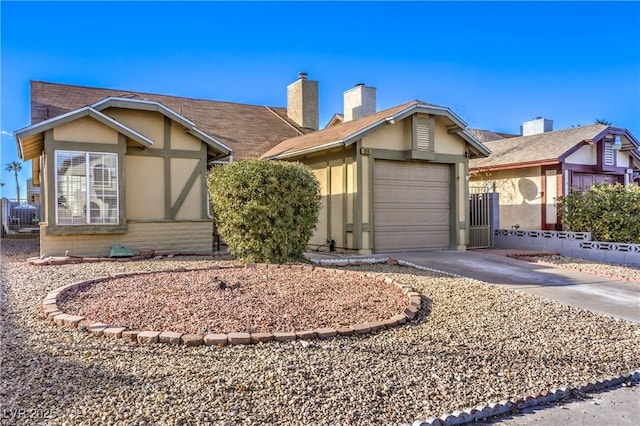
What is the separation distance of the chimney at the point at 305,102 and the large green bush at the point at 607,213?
11.0 metres

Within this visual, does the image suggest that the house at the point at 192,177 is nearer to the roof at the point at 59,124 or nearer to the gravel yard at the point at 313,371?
the roof at the point at 59,124

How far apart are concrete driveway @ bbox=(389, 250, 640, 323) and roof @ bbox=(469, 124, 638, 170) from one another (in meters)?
5.78

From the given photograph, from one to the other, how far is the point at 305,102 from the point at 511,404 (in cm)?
1824

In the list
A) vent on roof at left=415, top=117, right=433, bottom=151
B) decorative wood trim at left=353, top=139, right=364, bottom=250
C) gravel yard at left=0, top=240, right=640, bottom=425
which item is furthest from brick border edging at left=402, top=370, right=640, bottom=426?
vent on roof at left=415, top=117, right=433, bottom=151

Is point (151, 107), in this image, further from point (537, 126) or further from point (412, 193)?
point (537, 126)

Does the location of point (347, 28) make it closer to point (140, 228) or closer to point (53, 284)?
point (140, 228)

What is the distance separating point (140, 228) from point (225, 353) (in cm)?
787

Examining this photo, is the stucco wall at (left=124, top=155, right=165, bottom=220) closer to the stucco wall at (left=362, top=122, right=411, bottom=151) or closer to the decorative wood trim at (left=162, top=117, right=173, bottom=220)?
the decorative wood trim at (left=162, top=117, right=173, bottom=220)

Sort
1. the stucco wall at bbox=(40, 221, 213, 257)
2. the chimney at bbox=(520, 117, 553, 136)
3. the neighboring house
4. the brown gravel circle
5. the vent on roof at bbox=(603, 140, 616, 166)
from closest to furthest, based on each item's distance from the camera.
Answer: the brown gravel circle
the stucco wall at bbox=(40, 221, 213, 257)
the neighboring house
the vent on roof at bbox=(603, 140, 616, 166)
the chimney at bbox=(520, 117, 553, 136)

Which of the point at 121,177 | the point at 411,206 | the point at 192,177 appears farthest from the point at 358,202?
the point at 121,177

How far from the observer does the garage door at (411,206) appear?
12.1 m

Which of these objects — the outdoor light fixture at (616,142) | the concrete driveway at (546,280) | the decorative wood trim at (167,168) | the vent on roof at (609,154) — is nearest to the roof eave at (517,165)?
the vent on roof at (609,154)

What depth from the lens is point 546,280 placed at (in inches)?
336

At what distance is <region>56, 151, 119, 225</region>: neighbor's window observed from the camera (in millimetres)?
10203
